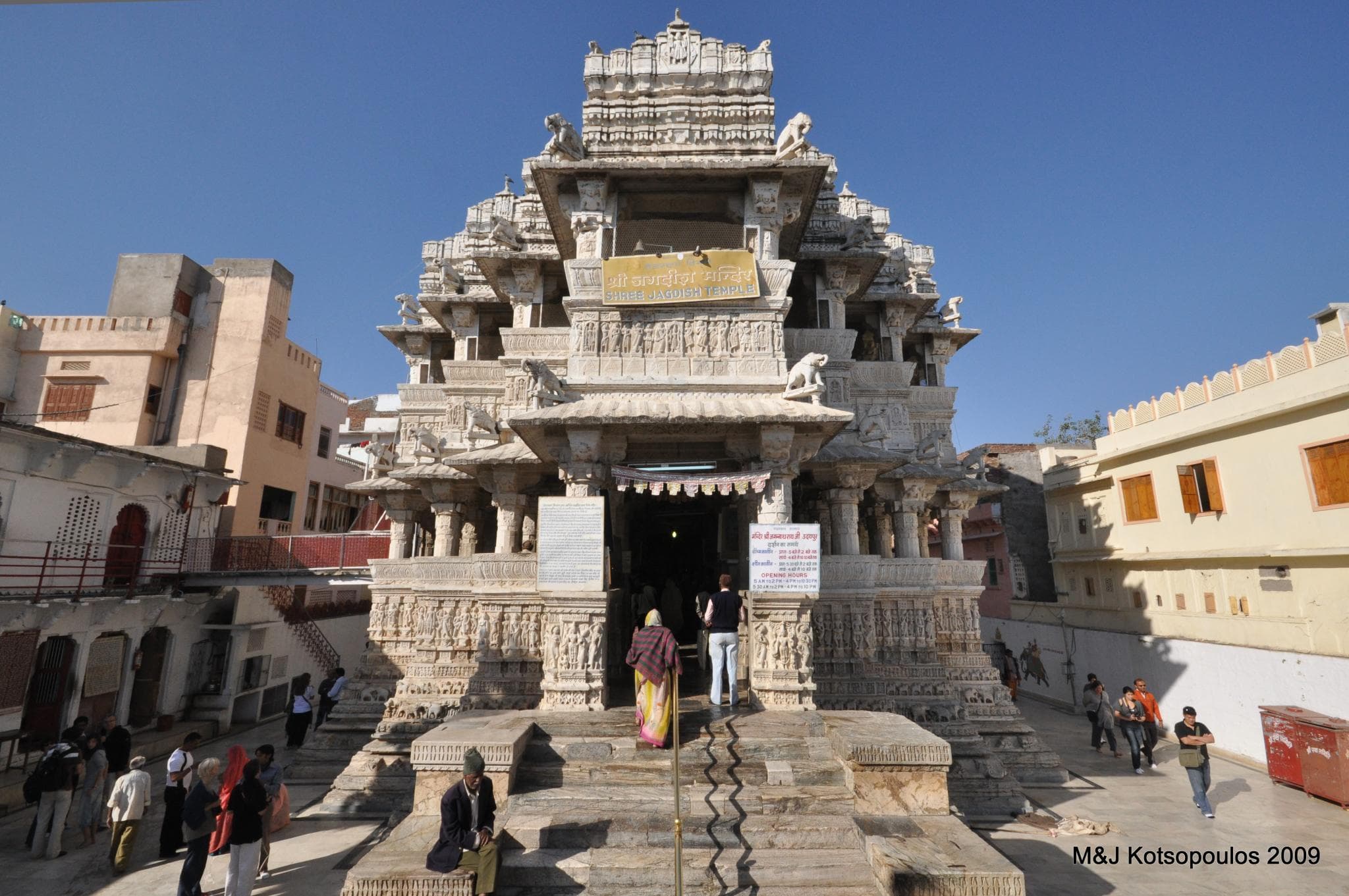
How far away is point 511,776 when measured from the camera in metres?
7.13

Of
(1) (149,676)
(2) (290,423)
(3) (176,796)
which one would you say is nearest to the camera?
(3) (176,796)

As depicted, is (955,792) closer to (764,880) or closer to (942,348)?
(764,880)

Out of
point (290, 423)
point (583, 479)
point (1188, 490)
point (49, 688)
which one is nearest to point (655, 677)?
point (583, 479)

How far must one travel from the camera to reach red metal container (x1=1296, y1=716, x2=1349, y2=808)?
11016mm

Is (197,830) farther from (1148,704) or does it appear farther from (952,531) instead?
(952,531)

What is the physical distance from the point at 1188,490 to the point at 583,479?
18039 mm

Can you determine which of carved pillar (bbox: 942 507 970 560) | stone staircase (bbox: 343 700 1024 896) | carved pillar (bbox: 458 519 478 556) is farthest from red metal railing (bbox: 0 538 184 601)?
carved pillar (bbox: 942 507 970 560)

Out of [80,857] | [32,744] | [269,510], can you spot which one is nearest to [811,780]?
[80,857]

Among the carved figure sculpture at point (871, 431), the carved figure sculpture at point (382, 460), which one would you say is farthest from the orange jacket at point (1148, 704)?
the carved figure sculpture at point (382, 460)

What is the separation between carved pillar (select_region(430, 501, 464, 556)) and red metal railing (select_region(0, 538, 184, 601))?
6660 mm

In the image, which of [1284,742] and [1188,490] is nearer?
[1284,742]

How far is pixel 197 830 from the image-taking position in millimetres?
7086

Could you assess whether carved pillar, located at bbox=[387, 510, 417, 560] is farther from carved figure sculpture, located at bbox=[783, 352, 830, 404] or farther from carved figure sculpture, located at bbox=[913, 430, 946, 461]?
carved figure sculpture, located at bbox=[913, 430, 946, 461]

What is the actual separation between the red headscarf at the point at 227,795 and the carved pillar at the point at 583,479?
199 inches
